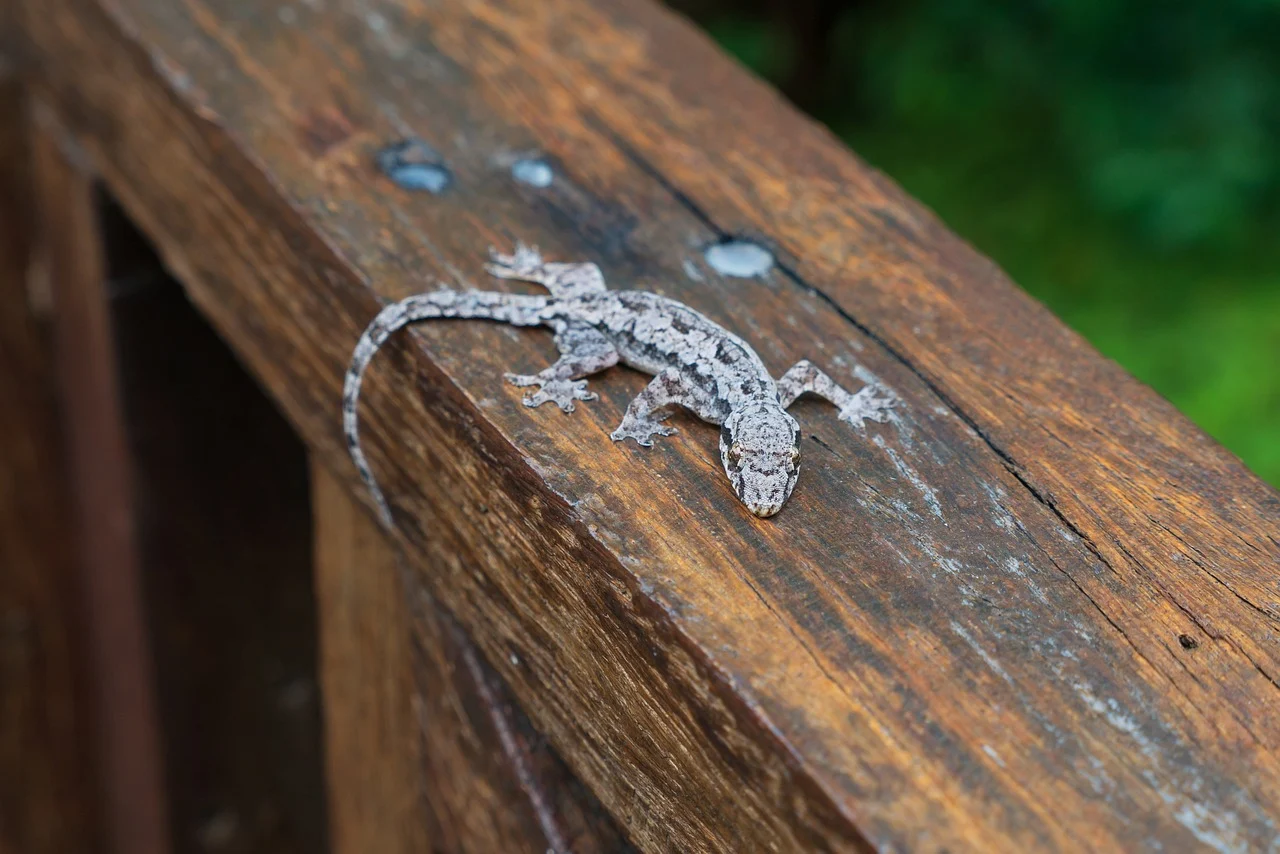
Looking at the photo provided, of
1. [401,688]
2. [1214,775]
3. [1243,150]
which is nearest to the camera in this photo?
[1214,775]

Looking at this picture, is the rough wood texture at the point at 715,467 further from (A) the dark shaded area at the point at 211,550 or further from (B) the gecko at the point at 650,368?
(A) the dark shaded area at the point at 211,550

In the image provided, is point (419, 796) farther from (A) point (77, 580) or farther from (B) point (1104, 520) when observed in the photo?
(A) point (77, 580)

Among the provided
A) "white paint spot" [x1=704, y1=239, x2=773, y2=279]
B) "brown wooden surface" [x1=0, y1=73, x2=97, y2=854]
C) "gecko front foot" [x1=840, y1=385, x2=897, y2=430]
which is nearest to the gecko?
"gecko front foot" [x1=840, y1=385, x2=897, y2=430]

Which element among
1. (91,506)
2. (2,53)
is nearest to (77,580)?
(91,506)

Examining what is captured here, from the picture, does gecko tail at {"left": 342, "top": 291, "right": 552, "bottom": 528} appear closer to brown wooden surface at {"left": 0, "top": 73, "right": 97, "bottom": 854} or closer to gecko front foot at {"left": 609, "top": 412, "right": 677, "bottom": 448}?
gecko front foot at {"left": 609, "top": 412, "right": 677, "bottom": 448}

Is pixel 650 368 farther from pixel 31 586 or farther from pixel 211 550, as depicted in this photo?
pixel 31 586

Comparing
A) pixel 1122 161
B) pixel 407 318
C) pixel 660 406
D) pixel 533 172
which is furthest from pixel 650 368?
pixel 1122 161
